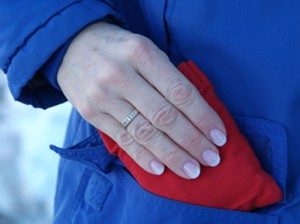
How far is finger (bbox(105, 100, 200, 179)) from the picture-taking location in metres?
0.73

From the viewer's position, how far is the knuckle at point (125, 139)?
76 centimetres

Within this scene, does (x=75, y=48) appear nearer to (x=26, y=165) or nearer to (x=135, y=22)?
(x=135, y=22)

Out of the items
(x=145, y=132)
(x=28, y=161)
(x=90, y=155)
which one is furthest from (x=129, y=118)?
(x=28, y=161)

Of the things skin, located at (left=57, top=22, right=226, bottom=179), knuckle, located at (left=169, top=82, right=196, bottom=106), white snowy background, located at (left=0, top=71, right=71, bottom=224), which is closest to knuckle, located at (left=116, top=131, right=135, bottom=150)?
skin, located at (left=57, top=22, right=226, bottom=179)

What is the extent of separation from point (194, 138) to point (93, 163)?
0.70 feet

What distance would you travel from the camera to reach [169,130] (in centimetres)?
73

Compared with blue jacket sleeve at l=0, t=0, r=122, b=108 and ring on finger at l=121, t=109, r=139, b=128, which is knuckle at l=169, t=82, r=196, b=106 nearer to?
ring on finger at l=121, t=109, r=139, b=128

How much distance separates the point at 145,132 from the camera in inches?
29.1

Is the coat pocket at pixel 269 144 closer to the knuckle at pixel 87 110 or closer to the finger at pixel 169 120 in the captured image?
the finger at pixel 169 120

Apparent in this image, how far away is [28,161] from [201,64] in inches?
50.9

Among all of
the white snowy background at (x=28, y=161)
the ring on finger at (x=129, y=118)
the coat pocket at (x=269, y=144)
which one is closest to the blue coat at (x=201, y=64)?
the coat pocket at (x=269, y=144)

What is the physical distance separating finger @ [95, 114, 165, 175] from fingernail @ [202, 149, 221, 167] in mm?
77

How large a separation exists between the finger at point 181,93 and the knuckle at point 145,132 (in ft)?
0.18

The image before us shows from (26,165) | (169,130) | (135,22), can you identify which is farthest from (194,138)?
(26,165)
